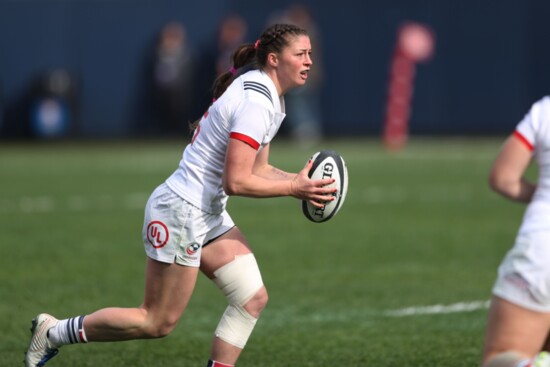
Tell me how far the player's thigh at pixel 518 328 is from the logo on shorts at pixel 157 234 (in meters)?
2.11

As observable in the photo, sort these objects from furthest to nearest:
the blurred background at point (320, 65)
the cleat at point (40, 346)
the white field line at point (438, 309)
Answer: the blurred background at point (320, 65), the white field line at point (438, 309), the cleat at point (40, 346)

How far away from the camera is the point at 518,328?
16.4 feet

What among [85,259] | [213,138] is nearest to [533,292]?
[213,138]

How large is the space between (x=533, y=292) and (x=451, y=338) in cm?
336

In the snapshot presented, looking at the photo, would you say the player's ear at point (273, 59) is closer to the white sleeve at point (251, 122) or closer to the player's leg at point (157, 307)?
the white sleeve at point (251, 122)

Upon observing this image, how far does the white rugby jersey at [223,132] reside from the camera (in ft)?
20.4

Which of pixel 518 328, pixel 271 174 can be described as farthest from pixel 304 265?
pixel 518 328

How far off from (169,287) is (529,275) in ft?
7.32

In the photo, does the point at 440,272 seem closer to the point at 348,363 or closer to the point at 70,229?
the point at 348,363

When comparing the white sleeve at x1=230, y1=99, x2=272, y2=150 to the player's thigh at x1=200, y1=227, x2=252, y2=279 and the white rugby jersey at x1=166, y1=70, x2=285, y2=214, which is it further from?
the player's thigh at x1=200, y1=227, x2=252, y2=279

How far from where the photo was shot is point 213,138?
21.3 ft

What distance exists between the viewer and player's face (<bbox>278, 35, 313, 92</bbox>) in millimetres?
6480

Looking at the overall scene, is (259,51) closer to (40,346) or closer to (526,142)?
(526,142)

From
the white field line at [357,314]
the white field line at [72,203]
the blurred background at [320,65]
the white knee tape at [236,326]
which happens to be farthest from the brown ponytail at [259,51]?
the blurred background at [320,65]
